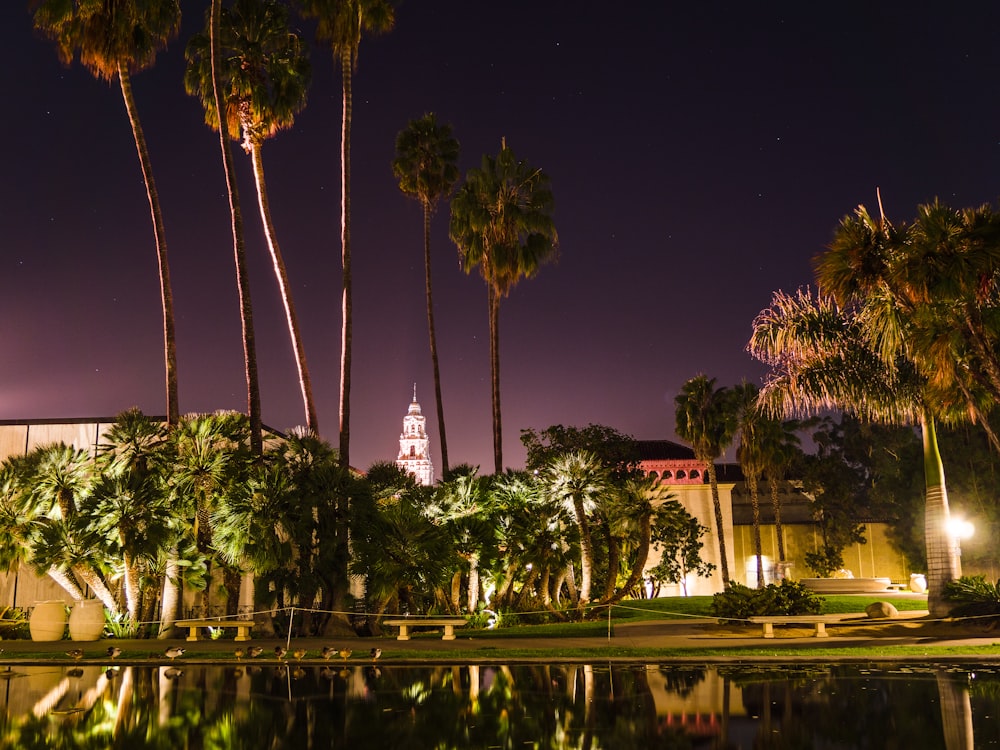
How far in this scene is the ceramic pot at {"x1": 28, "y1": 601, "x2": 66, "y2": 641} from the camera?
21000mm

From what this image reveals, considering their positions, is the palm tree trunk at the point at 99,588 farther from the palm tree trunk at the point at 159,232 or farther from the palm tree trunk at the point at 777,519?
the palm tree trunk at the point at 777,519

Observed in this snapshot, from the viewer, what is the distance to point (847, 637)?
18.8 metres

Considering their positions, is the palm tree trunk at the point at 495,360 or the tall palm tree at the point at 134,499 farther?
the palm tree trunk at the point at 495,360

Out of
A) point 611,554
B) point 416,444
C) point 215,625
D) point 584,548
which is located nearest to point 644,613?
point 611,554

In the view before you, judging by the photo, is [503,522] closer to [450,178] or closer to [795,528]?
[450,178]

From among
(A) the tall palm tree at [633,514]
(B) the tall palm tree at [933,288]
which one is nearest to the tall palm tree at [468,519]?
(A) the tall palm tree at [633,514]

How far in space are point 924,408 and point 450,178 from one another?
68.3 ft

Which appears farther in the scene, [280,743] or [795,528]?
[795,528]

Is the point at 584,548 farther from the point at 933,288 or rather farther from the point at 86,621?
the point at 86,621

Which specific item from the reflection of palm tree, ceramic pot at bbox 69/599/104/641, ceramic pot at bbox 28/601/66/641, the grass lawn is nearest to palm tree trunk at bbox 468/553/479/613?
the grass lawn

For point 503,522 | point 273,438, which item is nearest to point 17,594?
point 273,438

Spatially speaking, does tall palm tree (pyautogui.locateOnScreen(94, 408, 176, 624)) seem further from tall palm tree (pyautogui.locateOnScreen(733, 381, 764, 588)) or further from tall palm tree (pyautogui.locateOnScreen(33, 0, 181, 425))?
tall palm tree (pyautogui.locateOnScreen(733, 381, 764, 588))

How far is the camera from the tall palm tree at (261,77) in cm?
2822

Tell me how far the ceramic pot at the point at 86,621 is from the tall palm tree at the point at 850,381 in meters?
Answer: 17.0
